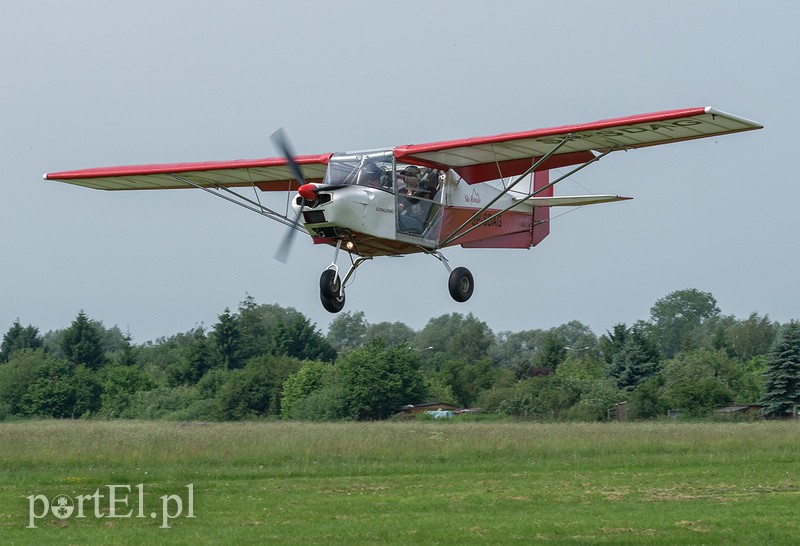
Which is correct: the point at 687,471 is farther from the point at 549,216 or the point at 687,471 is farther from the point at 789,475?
the point at 549,216

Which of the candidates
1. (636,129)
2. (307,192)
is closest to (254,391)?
(307,192)

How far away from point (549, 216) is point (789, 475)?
8.05 meters

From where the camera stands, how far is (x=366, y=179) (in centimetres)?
2111

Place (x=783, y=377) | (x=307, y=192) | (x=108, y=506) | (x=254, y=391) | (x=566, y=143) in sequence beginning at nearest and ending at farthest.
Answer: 1. (x=307, y=192)
2. (x=108, y=506)
3. (x=566, y=143)
4. (x=783, y=377)
5. (x=254, y=391)

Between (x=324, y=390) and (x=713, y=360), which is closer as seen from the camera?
(x=324, y=390)

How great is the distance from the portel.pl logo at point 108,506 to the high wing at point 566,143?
7.78 metres

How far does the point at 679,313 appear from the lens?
151m

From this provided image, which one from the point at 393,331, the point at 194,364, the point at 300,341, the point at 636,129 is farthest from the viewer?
the point at 393,331

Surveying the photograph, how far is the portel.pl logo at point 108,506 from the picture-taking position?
19.6 metres

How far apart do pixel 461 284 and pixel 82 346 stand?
4932cm

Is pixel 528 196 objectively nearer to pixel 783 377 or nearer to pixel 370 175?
pixel 370 175

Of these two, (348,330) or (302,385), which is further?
(348,330)

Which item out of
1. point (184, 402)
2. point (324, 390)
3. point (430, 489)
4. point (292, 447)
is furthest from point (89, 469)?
point (184, 402)

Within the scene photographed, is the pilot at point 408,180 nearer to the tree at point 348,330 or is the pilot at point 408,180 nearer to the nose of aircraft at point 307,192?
the nose of aircraft at point 307,192
